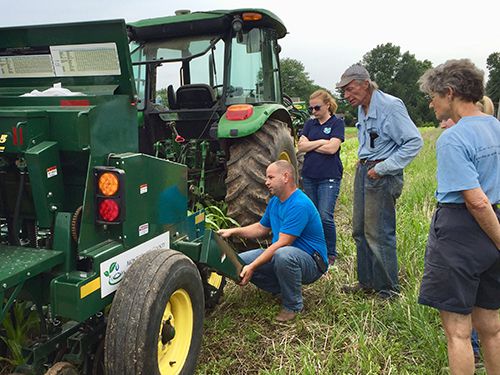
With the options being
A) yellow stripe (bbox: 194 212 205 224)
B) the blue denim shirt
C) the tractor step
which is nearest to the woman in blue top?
the blue denim shirt

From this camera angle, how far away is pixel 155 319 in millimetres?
2191

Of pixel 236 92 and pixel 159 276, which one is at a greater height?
pixel 236 92

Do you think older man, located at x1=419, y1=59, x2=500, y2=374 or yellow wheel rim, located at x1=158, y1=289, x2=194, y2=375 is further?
yellow wheel rim, located at x1=158, y1=289, x2=194, y2=375

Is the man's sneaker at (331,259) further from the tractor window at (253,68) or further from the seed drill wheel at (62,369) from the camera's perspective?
the seed drill wheel at (62,369)

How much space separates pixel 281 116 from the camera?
5.46 m

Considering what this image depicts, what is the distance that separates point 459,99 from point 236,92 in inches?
119

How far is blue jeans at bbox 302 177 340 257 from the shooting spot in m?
4.59

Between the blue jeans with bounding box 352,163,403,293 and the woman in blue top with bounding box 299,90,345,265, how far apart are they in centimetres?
74

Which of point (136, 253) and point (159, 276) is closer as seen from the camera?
point (159, 276)

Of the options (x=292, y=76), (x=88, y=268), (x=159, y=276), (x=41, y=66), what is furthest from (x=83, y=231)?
(x=292, y=76)

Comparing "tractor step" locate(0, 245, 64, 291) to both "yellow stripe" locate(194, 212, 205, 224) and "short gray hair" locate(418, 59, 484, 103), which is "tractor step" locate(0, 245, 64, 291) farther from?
Answer: "short gray hair" locate(418, 59, 484, 103)

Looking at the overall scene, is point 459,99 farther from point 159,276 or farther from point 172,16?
point 172,16

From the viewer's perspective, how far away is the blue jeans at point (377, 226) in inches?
142

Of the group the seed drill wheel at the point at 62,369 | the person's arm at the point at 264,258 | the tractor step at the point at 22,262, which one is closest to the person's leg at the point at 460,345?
the person's arm at the point at 264,258
